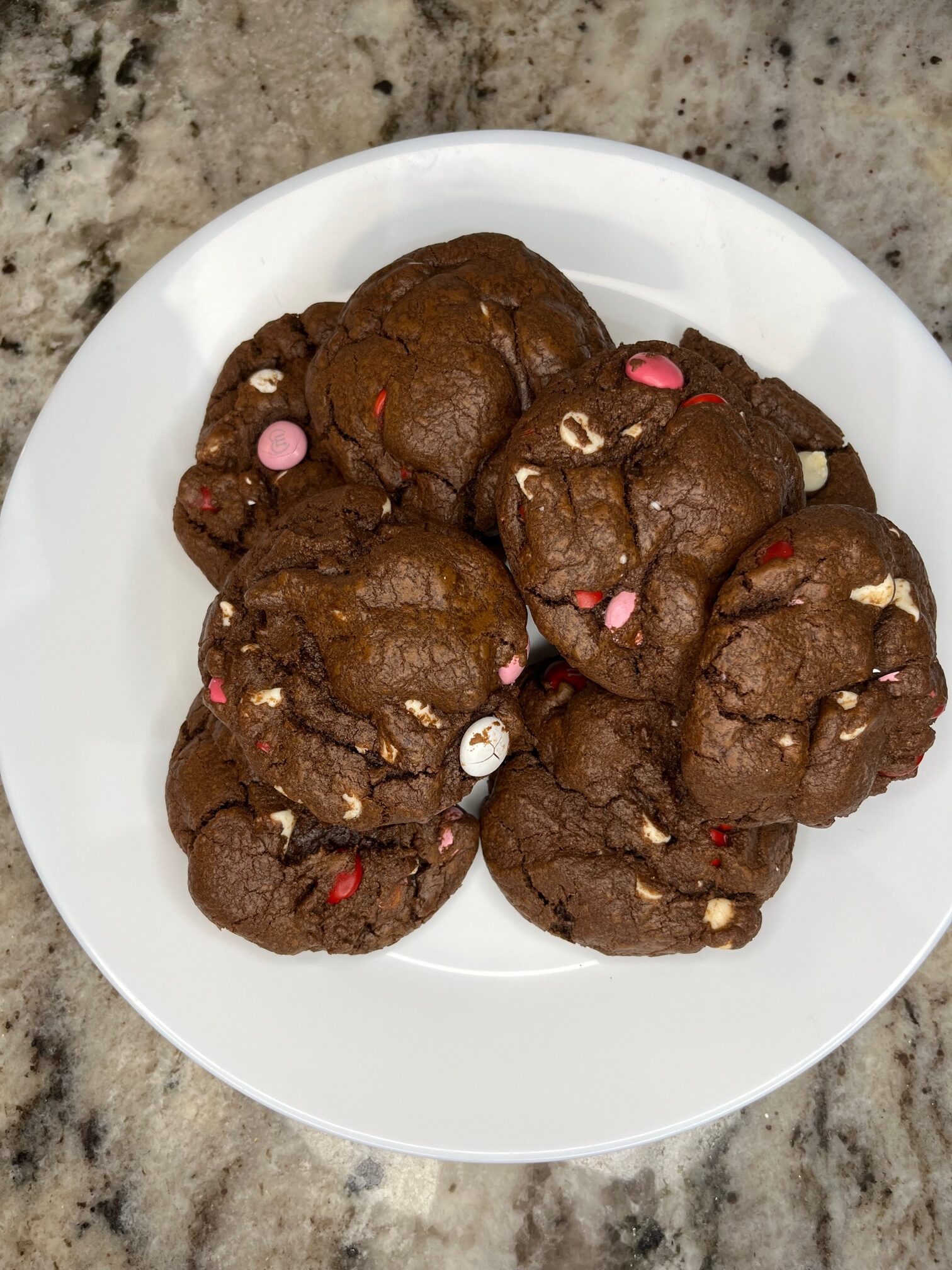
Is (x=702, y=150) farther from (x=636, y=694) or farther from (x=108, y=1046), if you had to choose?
(x=108, y=1046)

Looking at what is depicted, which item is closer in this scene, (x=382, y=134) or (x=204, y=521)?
(x=204, y=521)

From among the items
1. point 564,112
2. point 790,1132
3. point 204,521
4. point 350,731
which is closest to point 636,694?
point 350,731

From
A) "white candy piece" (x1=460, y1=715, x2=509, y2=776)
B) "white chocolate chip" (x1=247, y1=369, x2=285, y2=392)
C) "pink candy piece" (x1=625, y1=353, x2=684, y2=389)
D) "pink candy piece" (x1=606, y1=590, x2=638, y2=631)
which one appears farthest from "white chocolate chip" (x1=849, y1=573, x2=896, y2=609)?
"white chocolate chip" (x1=247, y1=369, x2=285, y2=392)

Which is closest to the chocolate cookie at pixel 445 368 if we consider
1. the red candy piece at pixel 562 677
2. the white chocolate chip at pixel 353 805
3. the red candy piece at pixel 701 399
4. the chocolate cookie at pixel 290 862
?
the red candy piece at pixel 701 399

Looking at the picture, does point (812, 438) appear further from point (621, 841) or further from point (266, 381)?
point (266, 381)

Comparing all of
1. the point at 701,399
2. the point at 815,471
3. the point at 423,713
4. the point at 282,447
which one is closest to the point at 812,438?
the point at 815,471
